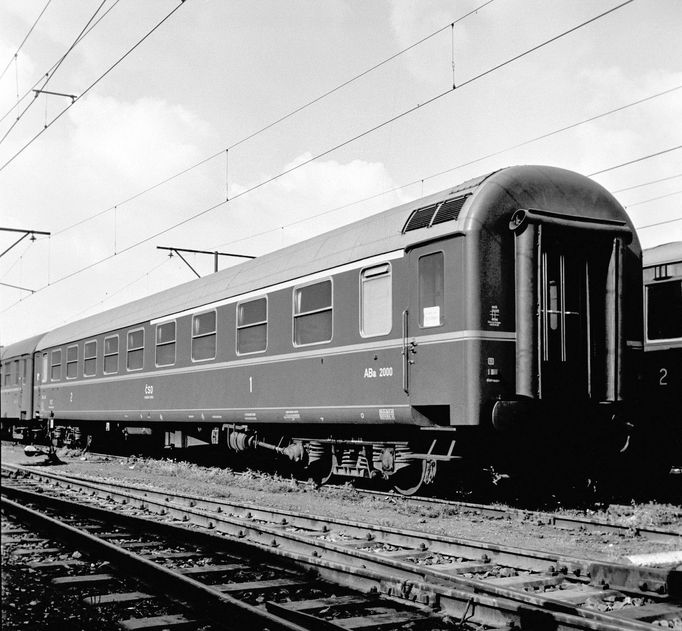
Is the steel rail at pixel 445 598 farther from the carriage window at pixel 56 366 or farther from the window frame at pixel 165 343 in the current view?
the carriage window at pixel 56 366

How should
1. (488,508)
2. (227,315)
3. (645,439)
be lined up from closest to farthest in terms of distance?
1. (488,508)
2. (645,439)
3. (227,315)

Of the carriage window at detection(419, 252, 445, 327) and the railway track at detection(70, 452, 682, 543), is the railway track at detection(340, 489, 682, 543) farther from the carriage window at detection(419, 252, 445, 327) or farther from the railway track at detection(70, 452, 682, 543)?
the carriage window at detection(419, 252, 445, 327)

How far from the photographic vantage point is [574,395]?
961cm

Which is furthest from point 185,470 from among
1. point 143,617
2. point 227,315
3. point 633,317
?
point 143,617

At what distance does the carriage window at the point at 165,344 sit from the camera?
55.8 ft

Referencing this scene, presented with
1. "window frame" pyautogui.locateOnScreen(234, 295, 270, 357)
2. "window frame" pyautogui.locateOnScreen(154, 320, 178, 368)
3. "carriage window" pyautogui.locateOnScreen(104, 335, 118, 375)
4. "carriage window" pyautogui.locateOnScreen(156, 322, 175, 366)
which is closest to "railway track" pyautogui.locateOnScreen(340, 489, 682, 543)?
"window frame" pyautogui.locateOnScreen(234, 295, 270, 357)

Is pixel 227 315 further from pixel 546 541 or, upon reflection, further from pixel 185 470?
pixel 546 541

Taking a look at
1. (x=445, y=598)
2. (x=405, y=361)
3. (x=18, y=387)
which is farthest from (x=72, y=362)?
(x=445, y=598)

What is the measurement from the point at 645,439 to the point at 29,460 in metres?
15.7

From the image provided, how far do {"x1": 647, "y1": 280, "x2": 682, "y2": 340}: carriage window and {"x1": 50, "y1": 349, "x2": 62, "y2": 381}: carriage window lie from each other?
59.4 ft

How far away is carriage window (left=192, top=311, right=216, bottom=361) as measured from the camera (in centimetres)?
1522

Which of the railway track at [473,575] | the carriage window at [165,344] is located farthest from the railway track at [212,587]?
the carriage window at [165,344]

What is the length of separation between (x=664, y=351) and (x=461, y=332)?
4.14 m

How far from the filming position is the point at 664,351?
38.8 feet
